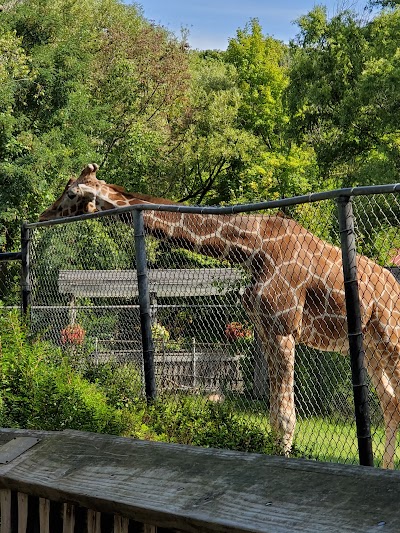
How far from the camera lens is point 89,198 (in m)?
9.62

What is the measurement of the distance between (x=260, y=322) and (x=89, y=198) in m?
3.89

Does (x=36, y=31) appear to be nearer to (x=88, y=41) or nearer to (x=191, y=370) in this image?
(x=88, y=41)

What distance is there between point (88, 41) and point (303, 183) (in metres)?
14.0

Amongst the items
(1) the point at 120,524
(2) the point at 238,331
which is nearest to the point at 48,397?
(2) the point at 238,331

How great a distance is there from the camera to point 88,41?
101ft

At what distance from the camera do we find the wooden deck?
2121mm

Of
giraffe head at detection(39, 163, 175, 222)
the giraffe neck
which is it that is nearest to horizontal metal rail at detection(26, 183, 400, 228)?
the giraffe neck

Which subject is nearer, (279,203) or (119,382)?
(279,203)

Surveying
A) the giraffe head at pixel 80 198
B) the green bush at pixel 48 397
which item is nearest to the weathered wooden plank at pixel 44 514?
the green bush at pixel 48 397

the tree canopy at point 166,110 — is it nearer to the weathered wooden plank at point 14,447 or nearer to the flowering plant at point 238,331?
the flowering plant at point 238,331

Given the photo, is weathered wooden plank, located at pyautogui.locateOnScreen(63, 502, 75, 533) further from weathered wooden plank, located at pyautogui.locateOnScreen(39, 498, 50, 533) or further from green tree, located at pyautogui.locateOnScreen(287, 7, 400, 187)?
green tree, located at pyautogui.locateOnScreen(287, 7, 400, 187)

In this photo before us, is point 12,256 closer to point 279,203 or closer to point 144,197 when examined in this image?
point 144,197

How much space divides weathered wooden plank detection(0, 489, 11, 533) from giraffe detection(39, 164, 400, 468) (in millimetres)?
2795

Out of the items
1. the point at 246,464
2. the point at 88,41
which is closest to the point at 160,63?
the point at 88,41
